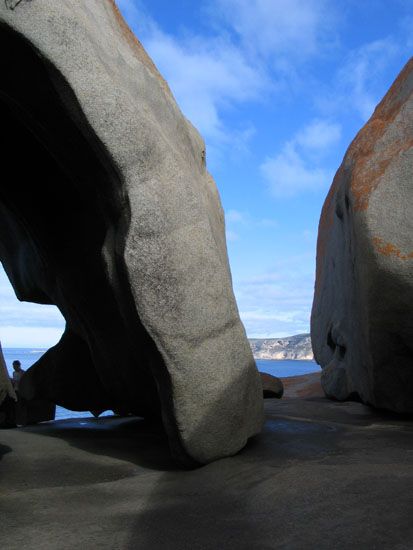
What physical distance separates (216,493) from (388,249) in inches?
105

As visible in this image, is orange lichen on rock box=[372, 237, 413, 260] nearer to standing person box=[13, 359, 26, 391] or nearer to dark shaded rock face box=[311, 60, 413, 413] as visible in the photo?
dark shaded rock face box=[311, 60, 413, 413]

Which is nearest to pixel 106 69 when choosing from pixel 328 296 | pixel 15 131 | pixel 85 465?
pixel 15 131

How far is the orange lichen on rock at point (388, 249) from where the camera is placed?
4.92m

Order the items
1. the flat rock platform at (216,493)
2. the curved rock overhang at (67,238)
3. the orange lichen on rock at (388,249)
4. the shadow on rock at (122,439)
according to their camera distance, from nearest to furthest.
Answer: the flat rock platform at (216,493), the curved rock overhang at (67,238), the shadow on rock at (122,439), the orange lichen on rock at (388,249)

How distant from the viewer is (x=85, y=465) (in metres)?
4.16

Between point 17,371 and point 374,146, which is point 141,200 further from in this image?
point 17,371

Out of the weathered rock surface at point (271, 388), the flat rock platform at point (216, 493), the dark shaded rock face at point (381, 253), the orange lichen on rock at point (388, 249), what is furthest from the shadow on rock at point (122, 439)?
the weathered rock surface at point (271, 388)

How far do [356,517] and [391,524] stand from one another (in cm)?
19

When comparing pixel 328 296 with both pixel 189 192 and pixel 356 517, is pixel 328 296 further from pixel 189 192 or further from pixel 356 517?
pixel 356 517

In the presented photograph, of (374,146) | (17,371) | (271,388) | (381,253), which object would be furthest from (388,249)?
(17,371)

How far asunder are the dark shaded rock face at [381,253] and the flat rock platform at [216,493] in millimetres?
679

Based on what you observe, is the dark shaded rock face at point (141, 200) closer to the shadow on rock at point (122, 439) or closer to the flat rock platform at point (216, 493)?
the flat rock platform at point (216, 493)

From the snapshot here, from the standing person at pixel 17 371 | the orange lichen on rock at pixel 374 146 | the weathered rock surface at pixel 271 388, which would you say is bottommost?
the weathered rock surface at pixel 271 388

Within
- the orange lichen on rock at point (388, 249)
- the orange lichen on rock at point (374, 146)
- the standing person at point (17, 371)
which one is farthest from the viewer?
the standing person at point (17, 371)
